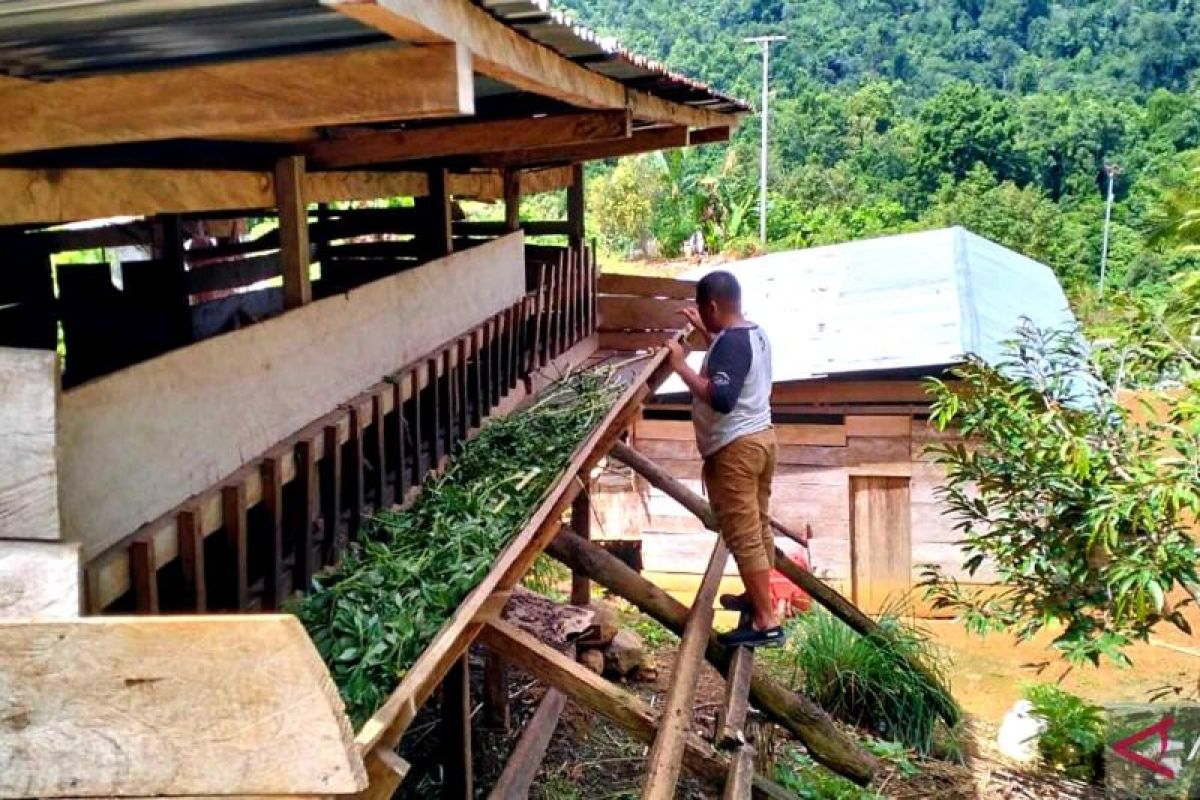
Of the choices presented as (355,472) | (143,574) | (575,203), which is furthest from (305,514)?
(575,203)

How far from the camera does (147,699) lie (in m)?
1.56

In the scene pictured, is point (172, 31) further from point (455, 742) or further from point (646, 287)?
point (646, 287)

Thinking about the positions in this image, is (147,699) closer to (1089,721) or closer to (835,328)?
(1089,721)

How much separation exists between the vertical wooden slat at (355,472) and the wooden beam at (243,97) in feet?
5.41

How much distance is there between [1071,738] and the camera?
7.93 m

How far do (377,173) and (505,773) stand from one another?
2.88 meters

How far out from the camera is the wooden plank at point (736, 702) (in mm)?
4973

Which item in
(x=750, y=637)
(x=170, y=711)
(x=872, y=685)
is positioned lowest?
(x=872, y=685)

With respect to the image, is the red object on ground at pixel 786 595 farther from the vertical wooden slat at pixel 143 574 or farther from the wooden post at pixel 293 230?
the vertical wooden slat at pixel 143 574

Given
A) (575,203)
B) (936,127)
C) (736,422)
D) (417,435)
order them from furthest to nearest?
(936,127), (575,203), (736,422), (417,435)

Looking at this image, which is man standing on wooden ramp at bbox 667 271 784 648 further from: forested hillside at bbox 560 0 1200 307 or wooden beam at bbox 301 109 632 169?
forested hillside at bbox 560 0 1200 307

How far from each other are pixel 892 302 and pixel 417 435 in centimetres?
995

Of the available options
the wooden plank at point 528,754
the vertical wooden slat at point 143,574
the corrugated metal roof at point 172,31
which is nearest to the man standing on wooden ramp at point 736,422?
the wooden plank at point 528,754

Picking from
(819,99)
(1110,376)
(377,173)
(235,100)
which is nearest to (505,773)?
(377,173)
